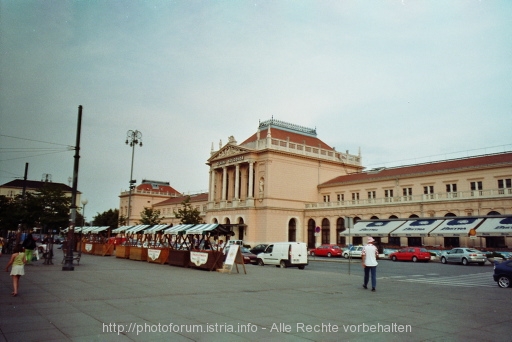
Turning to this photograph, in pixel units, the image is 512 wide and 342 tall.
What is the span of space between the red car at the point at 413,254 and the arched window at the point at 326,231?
863 inches

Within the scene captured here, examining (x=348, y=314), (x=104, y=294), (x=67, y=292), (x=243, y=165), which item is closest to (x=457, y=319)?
(x=348, y=314)

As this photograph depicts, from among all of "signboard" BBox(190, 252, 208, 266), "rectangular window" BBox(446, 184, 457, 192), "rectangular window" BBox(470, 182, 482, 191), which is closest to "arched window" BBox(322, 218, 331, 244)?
"rectangular window" BBox(446, 184, 457, 192)

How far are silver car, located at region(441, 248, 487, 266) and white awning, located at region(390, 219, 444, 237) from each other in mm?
Answer: 7542

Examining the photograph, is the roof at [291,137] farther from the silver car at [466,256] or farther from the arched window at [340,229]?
the silver car at [466,256]

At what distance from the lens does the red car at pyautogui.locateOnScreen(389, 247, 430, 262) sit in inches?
1597

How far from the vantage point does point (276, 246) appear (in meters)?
31.4

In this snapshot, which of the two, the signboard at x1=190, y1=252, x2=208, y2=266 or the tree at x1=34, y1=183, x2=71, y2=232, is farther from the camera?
the tree at x1=34, y1=183, x2=71, y2=232

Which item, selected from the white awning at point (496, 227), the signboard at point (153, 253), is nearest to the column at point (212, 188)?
the signboard at point (153, 253)

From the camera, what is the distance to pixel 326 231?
65375 millimetres

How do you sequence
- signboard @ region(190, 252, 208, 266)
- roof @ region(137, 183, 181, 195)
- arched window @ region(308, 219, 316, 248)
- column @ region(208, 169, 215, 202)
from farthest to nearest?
roof @ region(137, 183, 181, 195) → column @ region(208, 169, 215, 202) → arched window @ region(308, 219, 316, 248) → signboard @ region(190, 252, 208, 266)

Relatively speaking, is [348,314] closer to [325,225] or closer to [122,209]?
[325,225]

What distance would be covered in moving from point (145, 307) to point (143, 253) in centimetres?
2333

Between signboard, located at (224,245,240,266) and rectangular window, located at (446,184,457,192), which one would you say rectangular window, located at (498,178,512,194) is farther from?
signboard, located at (224,245,240,266)

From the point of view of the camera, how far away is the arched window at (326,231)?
64.6 m
